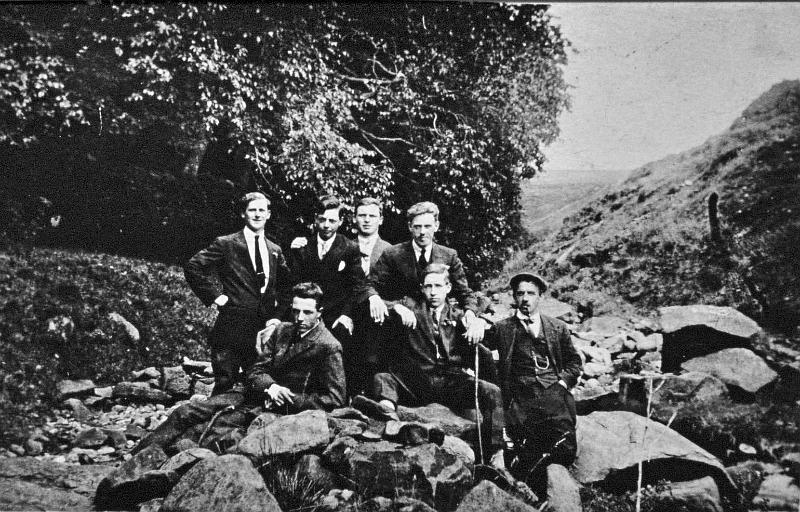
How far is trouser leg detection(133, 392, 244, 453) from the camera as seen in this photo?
369 cm

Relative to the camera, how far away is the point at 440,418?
3754 mm

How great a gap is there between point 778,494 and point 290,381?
334 cm

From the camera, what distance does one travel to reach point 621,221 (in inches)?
228

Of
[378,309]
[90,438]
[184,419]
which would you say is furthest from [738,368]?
[90,438]

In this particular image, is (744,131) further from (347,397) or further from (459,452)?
(347,397)

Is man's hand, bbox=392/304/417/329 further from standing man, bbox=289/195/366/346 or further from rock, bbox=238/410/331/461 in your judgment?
rock, bbox=238/410/331/461

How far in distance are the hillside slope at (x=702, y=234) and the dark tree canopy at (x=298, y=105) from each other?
2.84 feet

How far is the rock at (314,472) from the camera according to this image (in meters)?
3.36

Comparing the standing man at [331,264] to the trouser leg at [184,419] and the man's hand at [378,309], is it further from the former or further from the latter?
the trouser leg at [184,419]

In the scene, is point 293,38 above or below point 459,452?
above

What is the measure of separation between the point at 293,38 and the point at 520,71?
2.61m

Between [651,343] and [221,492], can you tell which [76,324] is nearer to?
[221,492]

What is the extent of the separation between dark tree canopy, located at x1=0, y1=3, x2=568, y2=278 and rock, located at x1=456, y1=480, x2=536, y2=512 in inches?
111

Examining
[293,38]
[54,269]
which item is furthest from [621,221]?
[54,269]
